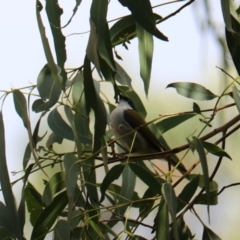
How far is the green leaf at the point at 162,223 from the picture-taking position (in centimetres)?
92

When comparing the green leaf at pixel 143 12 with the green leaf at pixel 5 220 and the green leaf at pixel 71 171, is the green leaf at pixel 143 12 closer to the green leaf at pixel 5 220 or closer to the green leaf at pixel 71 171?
the green leaf at pixel 71 171

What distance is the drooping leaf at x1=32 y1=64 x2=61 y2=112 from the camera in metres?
0.95

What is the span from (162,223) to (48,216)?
0.21 meters

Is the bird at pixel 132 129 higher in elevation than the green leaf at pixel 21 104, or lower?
lower

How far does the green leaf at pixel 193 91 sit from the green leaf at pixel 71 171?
26cm

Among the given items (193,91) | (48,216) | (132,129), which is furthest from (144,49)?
(132,129)

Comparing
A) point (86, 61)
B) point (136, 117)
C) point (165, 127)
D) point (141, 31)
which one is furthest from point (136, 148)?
point (86, 61)

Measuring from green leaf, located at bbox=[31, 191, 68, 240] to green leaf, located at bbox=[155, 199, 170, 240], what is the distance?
0.57ft

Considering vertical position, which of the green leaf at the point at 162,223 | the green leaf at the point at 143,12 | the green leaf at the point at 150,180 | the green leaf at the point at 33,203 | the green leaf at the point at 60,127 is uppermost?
the green leaf at the point at 143,12

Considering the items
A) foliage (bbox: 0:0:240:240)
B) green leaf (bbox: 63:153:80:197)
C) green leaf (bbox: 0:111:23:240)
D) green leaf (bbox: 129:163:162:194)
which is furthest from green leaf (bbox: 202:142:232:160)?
green leaf (bbox: 0:111:23:240)

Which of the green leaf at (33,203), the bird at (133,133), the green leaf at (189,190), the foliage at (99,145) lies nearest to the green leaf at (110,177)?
the foliage at (99,145)

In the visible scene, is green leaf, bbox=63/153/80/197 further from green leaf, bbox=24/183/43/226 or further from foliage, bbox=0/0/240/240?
green leaf, bbox=24/183/43/226

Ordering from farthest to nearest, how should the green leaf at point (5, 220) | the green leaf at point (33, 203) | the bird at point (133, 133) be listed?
the bird at point (133, 133), the green leaf at point (33, 203), the green leaf at point (5, 220)

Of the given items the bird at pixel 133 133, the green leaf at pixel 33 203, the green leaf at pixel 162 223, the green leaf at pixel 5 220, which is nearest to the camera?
the green leaf at pixel 162 223
